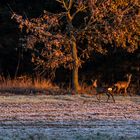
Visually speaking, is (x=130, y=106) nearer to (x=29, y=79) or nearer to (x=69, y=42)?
(x=69, y=42)

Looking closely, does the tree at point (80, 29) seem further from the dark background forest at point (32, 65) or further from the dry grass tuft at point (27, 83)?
the dark background forest at point (32, 65)

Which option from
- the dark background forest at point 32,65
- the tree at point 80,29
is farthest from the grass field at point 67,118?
the dark background forest at point 32,65

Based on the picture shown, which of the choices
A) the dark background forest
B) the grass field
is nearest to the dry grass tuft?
the dark background forest

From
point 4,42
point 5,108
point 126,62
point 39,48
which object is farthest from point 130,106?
point 4,42

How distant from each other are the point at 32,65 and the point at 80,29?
8165 mm

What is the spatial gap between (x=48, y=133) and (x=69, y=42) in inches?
572

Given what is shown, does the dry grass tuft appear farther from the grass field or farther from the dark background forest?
the grass field

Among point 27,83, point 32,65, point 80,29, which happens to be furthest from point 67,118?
point 32,65

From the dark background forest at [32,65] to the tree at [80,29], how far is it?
4592 mm

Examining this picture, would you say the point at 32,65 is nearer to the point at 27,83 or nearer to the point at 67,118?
the point at 27,83

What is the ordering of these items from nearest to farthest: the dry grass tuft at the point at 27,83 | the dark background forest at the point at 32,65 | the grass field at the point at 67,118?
the grass field at the point at 67,118
the dry grass tuft at the point at 27,83
the dark background forest at the point at 32,65

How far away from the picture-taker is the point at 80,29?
30109 mm

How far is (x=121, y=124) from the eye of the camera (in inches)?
700

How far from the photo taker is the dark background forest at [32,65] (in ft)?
117
